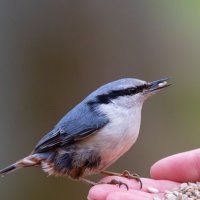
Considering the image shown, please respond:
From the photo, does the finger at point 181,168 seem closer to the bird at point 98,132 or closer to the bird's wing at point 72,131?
the bird at point 98,132

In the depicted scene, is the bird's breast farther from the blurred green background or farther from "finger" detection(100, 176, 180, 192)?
the blurred green background

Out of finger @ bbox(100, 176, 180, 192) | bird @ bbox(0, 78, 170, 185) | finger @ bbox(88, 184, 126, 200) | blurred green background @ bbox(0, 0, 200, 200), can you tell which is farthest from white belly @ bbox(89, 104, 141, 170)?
blurred green background @ bbox(0, 0, 200, 200)

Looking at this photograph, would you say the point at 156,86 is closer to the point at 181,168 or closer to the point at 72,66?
the point at 181,168

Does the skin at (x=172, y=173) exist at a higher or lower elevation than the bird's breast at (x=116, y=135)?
lower

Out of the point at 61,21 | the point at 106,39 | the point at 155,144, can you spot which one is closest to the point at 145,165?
the point at 155,144

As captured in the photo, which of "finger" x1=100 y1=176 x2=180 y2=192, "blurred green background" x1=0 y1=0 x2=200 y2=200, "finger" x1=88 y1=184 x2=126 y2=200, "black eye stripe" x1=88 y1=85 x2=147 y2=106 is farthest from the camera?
"blurred green background" x1=0 y1=0 x2=200 y2=200

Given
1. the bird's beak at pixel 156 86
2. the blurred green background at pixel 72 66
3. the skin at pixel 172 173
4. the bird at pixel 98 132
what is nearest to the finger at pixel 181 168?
the skin at pixel 172 173

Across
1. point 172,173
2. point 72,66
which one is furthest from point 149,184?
point 72,66

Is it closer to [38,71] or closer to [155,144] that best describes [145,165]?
[155,144]
